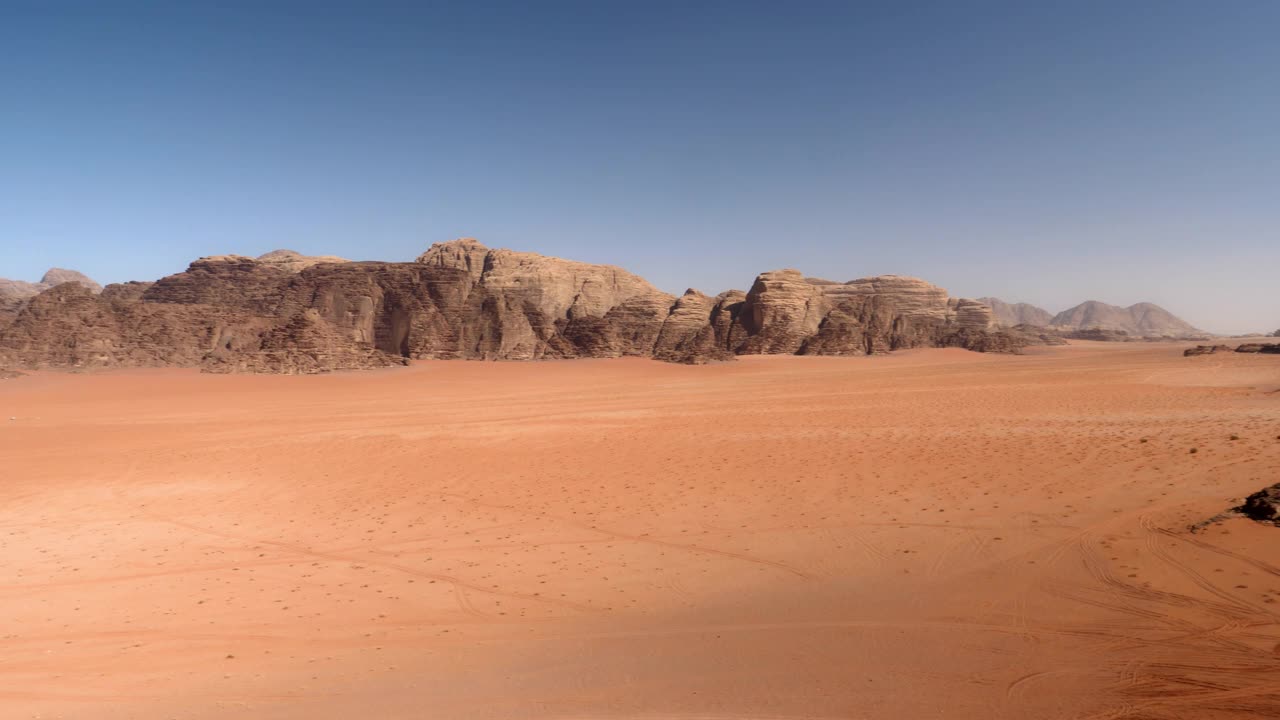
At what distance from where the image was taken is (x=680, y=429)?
57.8 ft

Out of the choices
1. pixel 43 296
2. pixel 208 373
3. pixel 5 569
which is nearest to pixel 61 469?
pixel 5 569

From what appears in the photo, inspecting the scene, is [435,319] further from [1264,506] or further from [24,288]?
[24,288]

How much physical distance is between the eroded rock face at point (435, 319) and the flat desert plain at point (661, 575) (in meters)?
30.7

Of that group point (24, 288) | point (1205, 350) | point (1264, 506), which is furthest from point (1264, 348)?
point (24, 288)

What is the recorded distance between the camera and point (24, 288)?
376 ft

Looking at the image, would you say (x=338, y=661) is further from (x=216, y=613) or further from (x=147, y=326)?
(x=147, y=326)

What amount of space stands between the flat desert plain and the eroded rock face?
1211 inches

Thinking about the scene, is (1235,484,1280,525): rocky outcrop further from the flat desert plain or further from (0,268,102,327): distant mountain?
(0,268,102,327): distant mountain

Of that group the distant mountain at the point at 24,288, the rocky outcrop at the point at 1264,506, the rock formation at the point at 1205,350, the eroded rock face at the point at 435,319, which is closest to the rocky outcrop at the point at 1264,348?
the rock formation at the point at 1205,350

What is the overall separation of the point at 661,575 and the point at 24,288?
15853cm

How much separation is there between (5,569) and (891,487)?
40.7ft

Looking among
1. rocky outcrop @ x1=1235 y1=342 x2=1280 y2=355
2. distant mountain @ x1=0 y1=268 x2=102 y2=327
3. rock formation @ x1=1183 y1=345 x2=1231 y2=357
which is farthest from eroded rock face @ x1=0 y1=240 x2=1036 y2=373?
rocky outcrop @ x1=1235 y1=342 x2=1280 y2=355

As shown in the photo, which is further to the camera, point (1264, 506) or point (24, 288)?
point (24, 288)

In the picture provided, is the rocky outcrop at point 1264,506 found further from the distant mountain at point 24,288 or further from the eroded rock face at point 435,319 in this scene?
the distant mountain at point 24,288
